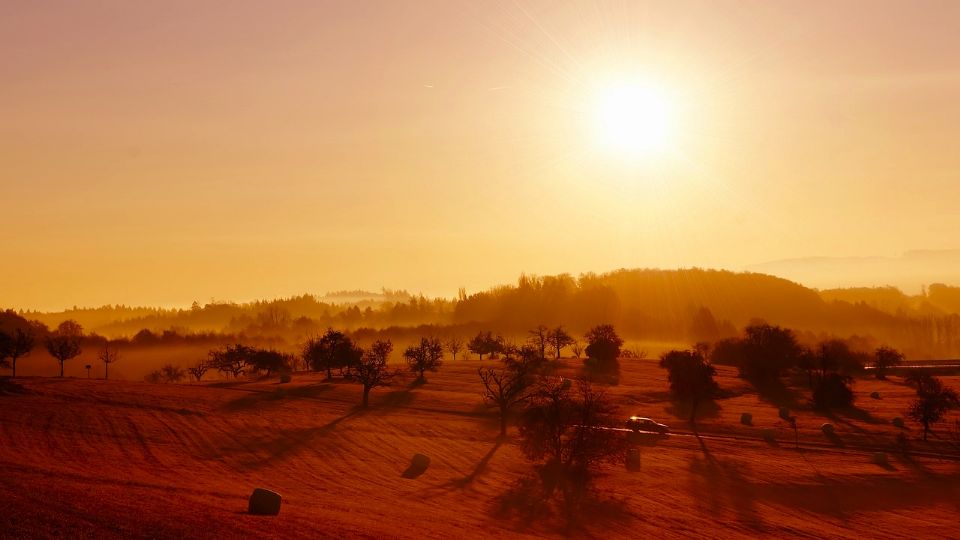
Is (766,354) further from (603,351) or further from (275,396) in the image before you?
(275,396)

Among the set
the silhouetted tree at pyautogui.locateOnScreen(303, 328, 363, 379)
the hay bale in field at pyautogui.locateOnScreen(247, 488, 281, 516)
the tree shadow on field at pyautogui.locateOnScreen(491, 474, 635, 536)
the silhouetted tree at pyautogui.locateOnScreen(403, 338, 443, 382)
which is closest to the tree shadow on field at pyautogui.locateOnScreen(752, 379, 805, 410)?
the silhouetted tree at pyautogui.locateOnScreen(403, 338, 443, 382)

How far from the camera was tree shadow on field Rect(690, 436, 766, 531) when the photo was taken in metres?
37.2

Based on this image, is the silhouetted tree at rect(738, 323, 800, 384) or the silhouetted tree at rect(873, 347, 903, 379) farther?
the silhouetted tree at rect(873, 347, 903, 379)

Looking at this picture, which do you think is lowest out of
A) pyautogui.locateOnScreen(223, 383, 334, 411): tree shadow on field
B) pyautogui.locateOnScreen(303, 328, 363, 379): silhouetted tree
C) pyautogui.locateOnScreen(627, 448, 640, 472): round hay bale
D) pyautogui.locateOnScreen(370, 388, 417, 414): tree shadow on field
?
pyautogui.locateOnScreen(627, 448, 640, 472): round hay bale

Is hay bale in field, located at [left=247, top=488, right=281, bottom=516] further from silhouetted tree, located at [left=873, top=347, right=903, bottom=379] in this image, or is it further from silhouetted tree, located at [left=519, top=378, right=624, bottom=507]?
silhouetted tree, located at [left=873, top=347, right=903, bottom=379]

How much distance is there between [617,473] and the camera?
45.4 metres

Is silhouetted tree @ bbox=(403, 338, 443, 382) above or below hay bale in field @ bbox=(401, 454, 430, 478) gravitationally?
above

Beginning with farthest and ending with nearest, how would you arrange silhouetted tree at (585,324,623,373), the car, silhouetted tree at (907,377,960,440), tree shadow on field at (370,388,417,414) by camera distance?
silhouetted tree at (585,324,623,373), tree shadow on field at (370,388,417,414), the car, silhouetted tree at (907,377,960,440)

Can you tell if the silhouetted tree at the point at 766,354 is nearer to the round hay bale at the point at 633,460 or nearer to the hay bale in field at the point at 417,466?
the round hay bale at the point at 633,460

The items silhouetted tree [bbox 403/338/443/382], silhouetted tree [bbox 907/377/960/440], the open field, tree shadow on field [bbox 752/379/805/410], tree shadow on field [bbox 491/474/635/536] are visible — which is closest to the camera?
the open field

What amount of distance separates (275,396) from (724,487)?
51140 millimetres

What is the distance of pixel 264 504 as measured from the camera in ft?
90.5

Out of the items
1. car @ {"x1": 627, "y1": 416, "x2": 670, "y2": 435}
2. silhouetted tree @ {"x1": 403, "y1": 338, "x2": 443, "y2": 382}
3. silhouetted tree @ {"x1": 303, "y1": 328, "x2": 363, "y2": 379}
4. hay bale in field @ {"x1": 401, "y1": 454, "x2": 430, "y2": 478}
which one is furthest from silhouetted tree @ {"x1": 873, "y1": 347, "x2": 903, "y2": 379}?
hay bale in field @ {"x1": 401, "y1": 454, "x2": 430, "y2": 478}

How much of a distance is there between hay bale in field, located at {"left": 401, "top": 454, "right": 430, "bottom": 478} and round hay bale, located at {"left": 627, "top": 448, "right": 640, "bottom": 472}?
45.6ft
